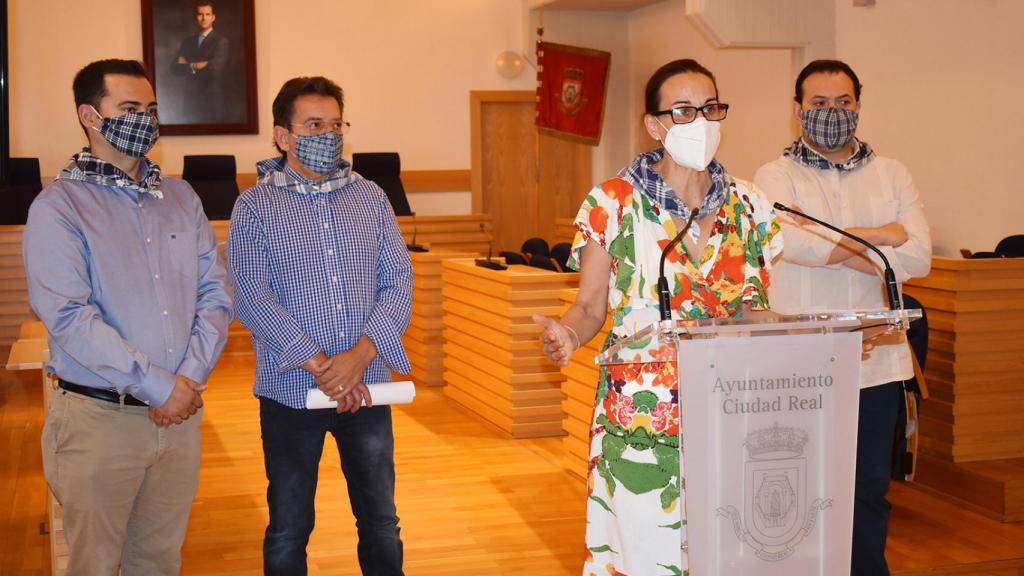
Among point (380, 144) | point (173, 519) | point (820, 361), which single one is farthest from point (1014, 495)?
point (380, 144)

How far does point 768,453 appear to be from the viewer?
2.25 metres

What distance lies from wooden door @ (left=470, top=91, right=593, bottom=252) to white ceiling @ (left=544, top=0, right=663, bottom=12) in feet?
4.52

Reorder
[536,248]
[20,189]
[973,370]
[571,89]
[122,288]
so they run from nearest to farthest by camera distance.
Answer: [122,288] < [973,370] < [536,248] < [20,189] < [571,89]

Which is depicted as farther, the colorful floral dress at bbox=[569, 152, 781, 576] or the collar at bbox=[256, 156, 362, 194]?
the collar at bbox=[256, 156, 362, 194]

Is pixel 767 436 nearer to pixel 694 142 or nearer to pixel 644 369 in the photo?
pixel 644 369

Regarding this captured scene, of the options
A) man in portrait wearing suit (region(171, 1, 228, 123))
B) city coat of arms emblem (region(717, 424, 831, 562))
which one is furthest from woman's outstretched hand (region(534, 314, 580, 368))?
man in portrait wearing suit (region(171, 1, 228, 123))

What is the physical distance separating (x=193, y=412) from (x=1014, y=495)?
12.0 feet

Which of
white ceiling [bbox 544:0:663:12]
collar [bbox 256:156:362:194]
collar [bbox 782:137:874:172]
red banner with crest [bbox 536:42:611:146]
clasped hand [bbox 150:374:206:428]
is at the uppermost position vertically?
white ceiling [bbox 544:0:663:12]

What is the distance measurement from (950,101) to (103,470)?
711 cm

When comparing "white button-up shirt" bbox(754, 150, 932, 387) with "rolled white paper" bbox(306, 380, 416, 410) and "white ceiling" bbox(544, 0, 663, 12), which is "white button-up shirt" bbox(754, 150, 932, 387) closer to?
"rolled white paper" bbox(306, 380, 416, 410)

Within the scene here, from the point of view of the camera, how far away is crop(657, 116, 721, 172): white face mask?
2596 millimetres

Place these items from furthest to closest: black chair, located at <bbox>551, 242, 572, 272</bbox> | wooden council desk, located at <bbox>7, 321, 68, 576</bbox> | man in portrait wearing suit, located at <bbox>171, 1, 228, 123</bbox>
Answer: man in portrait wearing suit, located at <bbox>171, 1, 228, 123</bbox>
black chair, located at <bbox>551, 242, 572, 272</bbox>
wooden council desk, located at <bbox>7, 321, 68, 576</bbox>

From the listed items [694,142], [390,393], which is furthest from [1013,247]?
[694,142]

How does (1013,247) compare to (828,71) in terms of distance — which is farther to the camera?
(1013,247)
